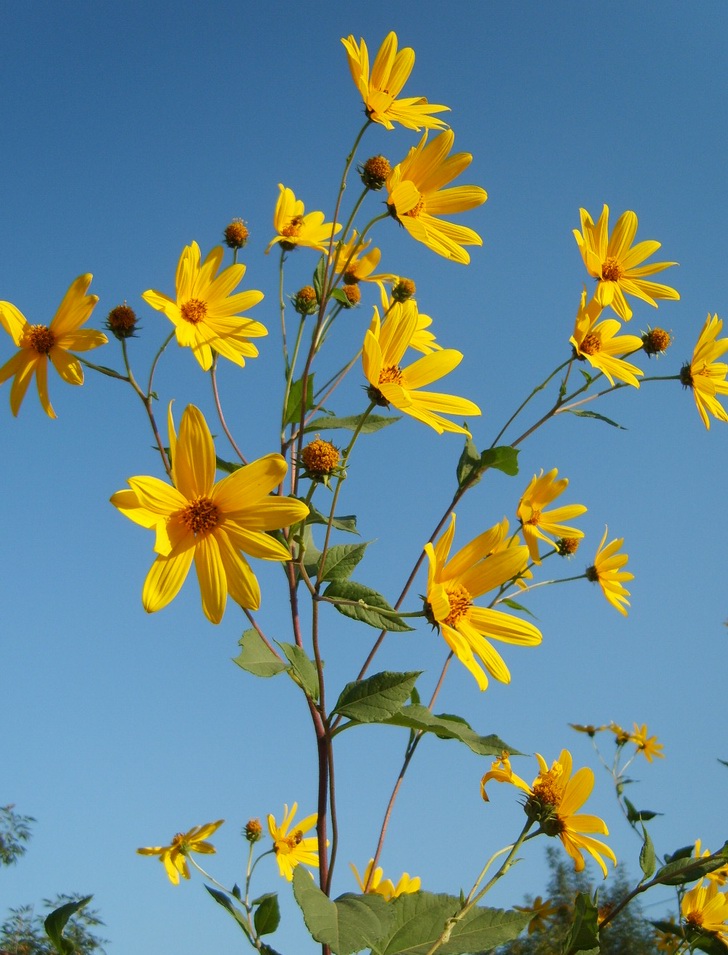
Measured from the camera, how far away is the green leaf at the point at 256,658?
133 cm

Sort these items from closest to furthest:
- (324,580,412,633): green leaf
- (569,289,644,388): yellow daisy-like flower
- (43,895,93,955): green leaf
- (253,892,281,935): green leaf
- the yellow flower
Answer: (324,580,412,633): green leaf < (43,895,93,955): green leaf < (253,892,281,935): green leaf < (569,289,644,388): yellow daisy-like flower < the yellow flower

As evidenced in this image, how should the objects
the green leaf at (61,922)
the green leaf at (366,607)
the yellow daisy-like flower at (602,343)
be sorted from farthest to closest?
the yellow daisy-like flower at (602,343) < the green leaf at (61,922) < the green leaf at (366,607)

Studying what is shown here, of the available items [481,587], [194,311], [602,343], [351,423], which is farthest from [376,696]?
[602,343]

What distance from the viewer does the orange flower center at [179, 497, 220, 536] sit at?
122 centimetres

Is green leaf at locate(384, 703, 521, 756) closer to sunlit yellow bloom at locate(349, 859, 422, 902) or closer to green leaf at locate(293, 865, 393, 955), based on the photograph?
green leaf at locate(293, 865, 393, 955)

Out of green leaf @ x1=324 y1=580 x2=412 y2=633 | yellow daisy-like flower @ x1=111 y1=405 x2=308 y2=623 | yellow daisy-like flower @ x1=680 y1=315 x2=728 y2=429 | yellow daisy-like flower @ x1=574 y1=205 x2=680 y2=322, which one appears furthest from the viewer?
yellow daisy-like flower @ x1=680 y1=315 x2=728 y2=429

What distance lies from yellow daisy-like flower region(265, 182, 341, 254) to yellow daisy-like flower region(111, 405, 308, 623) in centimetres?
104

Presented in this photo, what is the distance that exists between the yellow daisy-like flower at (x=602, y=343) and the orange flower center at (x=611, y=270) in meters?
0.14

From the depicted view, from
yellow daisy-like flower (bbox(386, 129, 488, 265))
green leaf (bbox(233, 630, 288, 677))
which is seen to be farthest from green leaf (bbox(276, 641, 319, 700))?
yellow daisy-like flower (bbox(386, 129, 488, 265))

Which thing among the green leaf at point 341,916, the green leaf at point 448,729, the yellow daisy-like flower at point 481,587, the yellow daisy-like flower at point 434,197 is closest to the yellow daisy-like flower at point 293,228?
the yellow daisy-like flower at point 434,197

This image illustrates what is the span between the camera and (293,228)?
2.14 meters

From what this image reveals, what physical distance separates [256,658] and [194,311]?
655mm

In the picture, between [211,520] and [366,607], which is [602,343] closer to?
[366,607]

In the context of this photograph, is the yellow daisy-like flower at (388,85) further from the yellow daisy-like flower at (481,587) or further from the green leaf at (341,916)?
the green leaf at (341,916)
